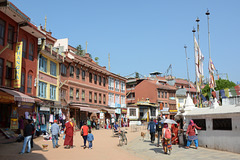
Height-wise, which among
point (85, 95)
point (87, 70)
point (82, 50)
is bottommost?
point (85, 95)

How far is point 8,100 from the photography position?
1694 centimetres

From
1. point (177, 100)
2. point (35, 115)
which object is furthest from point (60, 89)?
point (177, 100)

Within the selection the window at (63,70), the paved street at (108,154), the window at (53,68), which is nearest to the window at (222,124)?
the paved street at (108,154)

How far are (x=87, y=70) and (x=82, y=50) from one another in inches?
474

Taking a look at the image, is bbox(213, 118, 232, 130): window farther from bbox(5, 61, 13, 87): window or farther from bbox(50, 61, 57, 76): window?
bbox(50, 61, 57, 76): window

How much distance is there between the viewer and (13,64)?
64.6 feet

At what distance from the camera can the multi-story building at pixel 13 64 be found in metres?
18.2

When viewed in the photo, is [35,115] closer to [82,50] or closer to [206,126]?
[206,126]

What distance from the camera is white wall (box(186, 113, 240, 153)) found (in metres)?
13.0

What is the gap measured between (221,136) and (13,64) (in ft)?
Answer: 53.0

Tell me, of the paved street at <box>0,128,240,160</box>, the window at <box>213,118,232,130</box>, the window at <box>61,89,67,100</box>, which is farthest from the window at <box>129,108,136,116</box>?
the window at <box>213,118,232,130</box>

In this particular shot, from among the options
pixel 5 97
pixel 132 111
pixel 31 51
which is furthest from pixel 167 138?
pixel 132 111

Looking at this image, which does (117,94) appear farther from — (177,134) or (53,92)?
(177,134)

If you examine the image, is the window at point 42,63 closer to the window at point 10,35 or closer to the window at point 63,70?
the window at point 63,70
